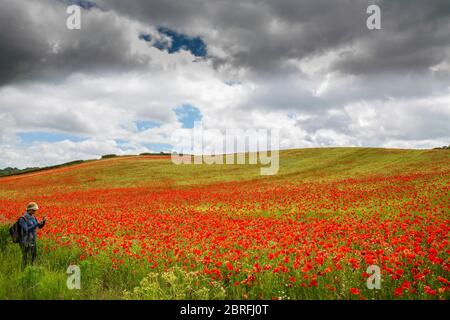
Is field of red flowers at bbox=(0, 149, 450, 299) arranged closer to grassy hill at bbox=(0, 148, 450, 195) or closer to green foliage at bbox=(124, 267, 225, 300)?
green foliage at bbox=(124, 267, 225, 300)

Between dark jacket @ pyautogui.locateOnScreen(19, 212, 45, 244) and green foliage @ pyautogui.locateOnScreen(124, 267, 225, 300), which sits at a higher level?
dark jacket @ pyautogui.locateOnScreen(19, 212, 45, 244)

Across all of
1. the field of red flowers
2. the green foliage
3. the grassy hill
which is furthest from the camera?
the grassy hill

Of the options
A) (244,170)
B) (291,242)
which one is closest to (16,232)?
(291,242)

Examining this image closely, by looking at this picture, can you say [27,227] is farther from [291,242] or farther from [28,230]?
[291,242]

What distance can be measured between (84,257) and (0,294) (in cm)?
318

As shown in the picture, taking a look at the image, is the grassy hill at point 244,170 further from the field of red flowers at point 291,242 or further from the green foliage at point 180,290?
the green foliage at point 180,290

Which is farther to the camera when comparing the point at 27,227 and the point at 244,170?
the point at 244,170

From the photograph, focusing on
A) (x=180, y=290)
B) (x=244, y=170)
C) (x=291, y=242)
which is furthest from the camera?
(x=244, y=170)

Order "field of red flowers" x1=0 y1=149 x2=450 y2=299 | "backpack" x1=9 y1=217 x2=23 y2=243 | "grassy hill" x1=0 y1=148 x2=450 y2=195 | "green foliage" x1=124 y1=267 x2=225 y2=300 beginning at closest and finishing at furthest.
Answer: "green foliage" x1=124 y1=267 x2=225 y2=300, "field of red flowers" x1=0 y1=149 x2=450 y2=299, "backpack" x1=9 y1=217 x2=23 y2=243, "grassy hill" x1=0 y1=148 x2=450 y2=195

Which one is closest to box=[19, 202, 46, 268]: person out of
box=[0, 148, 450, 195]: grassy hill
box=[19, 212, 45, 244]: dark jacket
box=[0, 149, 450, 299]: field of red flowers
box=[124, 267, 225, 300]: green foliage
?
box=[19, 212, 45, 244]: dark jacket

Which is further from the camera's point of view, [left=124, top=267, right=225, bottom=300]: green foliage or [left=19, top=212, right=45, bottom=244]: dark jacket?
[left=19, top=212, right=45, bottom=244]: dark jacket

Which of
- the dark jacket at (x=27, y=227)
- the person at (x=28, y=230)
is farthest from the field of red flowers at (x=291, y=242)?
the dark jacket at (x=27, y=227)
